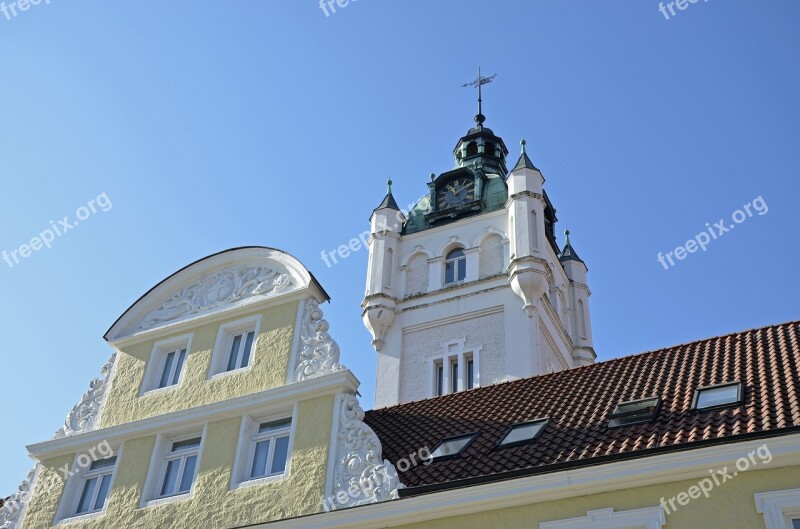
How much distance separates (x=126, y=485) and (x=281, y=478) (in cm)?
307

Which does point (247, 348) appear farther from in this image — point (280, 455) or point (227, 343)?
point (280, 455)

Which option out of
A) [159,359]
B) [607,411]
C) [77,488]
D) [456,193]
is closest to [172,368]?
[159,359]

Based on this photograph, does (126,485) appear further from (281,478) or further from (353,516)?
(353,516)

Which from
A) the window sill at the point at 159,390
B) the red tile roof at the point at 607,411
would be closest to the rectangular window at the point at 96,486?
the window sill at the point at 159,390

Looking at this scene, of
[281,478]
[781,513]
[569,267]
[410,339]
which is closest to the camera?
[781,513]

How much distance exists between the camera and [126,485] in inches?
637

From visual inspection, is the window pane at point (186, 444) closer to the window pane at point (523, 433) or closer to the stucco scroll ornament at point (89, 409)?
the stucco scroll ornament at point (89, 409)

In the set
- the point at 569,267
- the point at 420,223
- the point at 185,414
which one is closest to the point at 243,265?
the point at 185,414

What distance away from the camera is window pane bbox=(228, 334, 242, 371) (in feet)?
57.3

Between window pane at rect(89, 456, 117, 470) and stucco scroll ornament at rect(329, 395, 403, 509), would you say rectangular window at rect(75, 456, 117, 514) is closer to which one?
window pane at rect(89, 456, 117, 470)

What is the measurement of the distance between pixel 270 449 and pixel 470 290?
19.0 m

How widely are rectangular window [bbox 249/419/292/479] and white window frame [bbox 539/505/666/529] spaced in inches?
191

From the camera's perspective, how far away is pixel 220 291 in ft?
60.8

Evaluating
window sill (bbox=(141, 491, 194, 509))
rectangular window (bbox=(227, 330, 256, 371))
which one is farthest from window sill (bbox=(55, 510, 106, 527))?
rectangular window (bbox=(227, 330, 256, 371))
